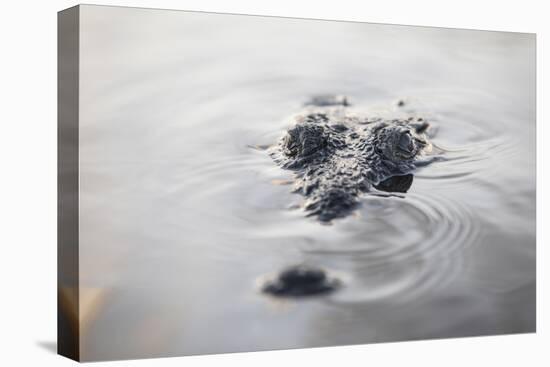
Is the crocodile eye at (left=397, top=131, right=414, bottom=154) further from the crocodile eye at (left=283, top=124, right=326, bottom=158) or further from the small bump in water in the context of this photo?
the small bump in water

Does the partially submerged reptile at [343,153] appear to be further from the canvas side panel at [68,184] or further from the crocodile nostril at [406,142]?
the canvas side panel at [68,184]

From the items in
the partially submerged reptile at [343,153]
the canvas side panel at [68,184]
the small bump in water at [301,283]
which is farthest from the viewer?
the partially submerged reptile at [343,153]

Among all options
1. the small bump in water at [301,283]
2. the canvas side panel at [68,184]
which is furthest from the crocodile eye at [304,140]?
the canvas side panel at [68,184]

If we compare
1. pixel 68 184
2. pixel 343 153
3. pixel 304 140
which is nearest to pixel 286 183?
pixel 304 140

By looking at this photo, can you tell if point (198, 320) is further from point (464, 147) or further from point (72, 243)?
point (464, 147)

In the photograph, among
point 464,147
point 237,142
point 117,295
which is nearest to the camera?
point 117,295

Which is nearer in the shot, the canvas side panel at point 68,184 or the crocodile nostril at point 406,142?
the canvas side panel at point 68,184

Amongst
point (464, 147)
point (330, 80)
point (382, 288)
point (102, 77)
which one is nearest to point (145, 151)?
point (102, 77)

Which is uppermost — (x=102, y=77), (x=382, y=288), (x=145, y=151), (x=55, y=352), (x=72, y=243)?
(x=102, y=77)
